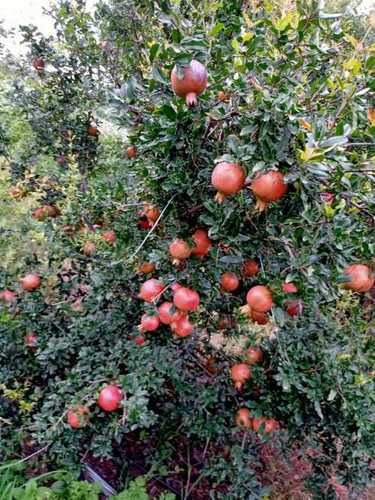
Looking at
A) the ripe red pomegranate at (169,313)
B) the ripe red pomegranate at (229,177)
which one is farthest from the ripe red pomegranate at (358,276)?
the ripe red pomegranate at (169,313)

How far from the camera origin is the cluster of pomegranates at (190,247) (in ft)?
4.33

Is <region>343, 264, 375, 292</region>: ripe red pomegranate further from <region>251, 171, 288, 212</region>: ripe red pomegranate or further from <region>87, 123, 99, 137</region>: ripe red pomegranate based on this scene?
<region>87, 123, 99, 137</region>: ripe red pomegranate

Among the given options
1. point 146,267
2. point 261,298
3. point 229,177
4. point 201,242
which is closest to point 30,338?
point 146,267

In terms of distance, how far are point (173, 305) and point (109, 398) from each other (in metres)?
0.48

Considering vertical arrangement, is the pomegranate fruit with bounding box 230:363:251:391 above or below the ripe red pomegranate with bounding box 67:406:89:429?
below

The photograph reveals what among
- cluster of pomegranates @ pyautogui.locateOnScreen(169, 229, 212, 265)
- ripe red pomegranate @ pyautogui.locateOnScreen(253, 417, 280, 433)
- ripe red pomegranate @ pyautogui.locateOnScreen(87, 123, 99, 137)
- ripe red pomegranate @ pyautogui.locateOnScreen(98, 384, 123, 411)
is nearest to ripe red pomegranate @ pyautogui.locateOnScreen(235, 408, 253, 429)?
ripe red pomegranate @ pyautogui.locateOnScreen(253, 417, 280, 433)

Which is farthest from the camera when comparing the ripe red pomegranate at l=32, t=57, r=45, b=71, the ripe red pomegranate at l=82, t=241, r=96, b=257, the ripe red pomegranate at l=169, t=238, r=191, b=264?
the ripe red pomegranate at l=32, t=57, r=45, b=71

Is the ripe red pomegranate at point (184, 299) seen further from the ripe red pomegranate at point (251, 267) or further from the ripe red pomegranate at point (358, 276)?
the ripe red pomegranate at point (358, 276)

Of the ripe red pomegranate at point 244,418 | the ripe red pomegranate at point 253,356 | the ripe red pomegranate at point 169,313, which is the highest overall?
the ripe red pomegranate at point 169,313

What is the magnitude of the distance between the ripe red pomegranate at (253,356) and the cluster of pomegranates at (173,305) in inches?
24.2

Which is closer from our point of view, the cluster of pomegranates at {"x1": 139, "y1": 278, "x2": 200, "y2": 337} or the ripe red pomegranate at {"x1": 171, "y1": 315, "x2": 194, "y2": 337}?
the cluster of pomegranates at {"x1": 139, "y1": 278, "x2": 200, "y2": 337}

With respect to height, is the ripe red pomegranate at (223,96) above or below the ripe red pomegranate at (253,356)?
above

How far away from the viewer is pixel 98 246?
179 cm

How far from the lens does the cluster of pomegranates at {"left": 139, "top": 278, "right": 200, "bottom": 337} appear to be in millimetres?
1344
